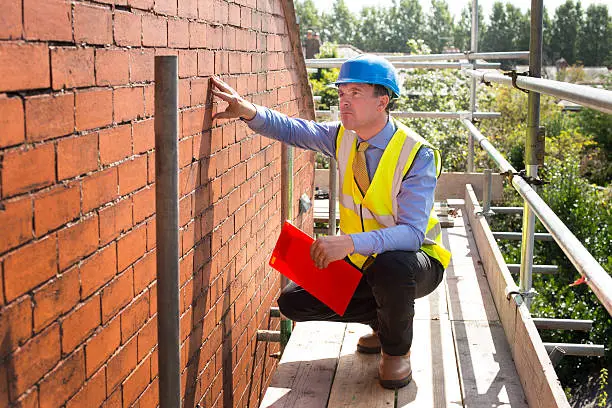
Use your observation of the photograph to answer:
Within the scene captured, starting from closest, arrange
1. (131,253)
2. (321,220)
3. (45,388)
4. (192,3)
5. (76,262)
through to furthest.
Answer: (45,388), (76,262), (131,253), (192,3), (321,220)

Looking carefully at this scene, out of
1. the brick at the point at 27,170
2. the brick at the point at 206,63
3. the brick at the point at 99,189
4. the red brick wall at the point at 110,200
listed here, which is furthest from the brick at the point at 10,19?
the brick at the point at 206,63

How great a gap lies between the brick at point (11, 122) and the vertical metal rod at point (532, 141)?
2.62 m

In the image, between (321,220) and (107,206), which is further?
(321,220)

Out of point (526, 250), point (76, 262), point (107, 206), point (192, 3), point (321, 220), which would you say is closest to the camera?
point (76, 262)

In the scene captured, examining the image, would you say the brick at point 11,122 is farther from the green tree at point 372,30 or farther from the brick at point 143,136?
the green tree at point 372,30

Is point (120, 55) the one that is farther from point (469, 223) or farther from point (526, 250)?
point (469, 223)

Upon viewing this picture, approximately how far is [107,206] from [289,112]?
2.80 m

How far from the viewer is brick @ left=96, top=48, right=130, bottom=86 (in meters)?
2.09

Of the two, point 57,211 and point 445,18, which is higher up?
point 445,18

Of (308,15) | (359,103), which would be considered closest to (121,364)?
(359,103)

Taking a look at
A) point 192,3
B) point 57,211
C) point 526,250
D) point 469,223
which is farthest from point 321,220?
point 57,211

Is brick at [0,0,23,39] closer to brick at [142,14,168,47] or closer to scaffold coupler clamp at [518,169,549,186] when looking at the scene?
brick at [142,14,168,47]

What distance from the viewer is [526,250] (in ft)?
12.5

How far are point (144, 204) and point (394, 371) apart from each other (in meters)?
1.41
